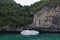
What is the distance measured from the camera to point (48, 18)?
850 inches

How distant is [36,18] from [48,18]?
1491 mm

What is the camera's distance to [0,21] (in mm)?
21109

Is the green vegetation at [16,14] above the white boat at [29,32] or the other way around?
above

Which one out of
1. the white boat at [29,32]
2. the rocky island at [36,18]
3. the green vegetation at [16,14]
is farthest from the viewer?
the green vegetation at [16,14]


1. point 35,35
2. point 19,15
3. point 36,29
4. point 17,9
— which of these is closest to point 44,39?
point 35,35

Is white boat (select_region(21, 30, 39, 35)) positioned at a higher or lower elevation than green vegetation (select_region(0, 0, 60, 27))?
lower

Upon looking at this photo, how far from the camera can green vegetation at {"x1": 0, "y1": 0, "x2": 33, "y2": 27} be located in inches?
841

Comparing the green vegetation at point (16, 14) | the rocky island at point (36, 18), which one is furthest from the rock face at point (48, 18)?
the green vegetation at point (16, 14)

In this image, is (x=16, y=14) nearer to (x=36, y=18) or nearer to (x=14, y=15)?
(x=14, y=15)

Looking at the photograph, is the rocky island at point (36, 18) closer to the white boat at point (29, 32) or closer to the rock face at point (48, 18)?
the rock face at point (48, 18)

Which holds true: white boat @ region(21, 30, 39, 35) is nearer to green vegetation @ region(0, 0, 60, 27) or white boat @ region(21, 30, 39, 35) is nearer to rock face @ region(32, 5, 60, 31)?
green vegetation @ region(0, 0, 60, 27)

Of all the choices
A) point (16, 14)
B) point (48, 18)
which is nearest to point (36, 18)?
point (48, 18)

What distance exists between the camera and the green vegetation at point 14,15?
21359mm

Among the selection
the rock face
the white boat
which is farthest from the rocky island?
the white boat
